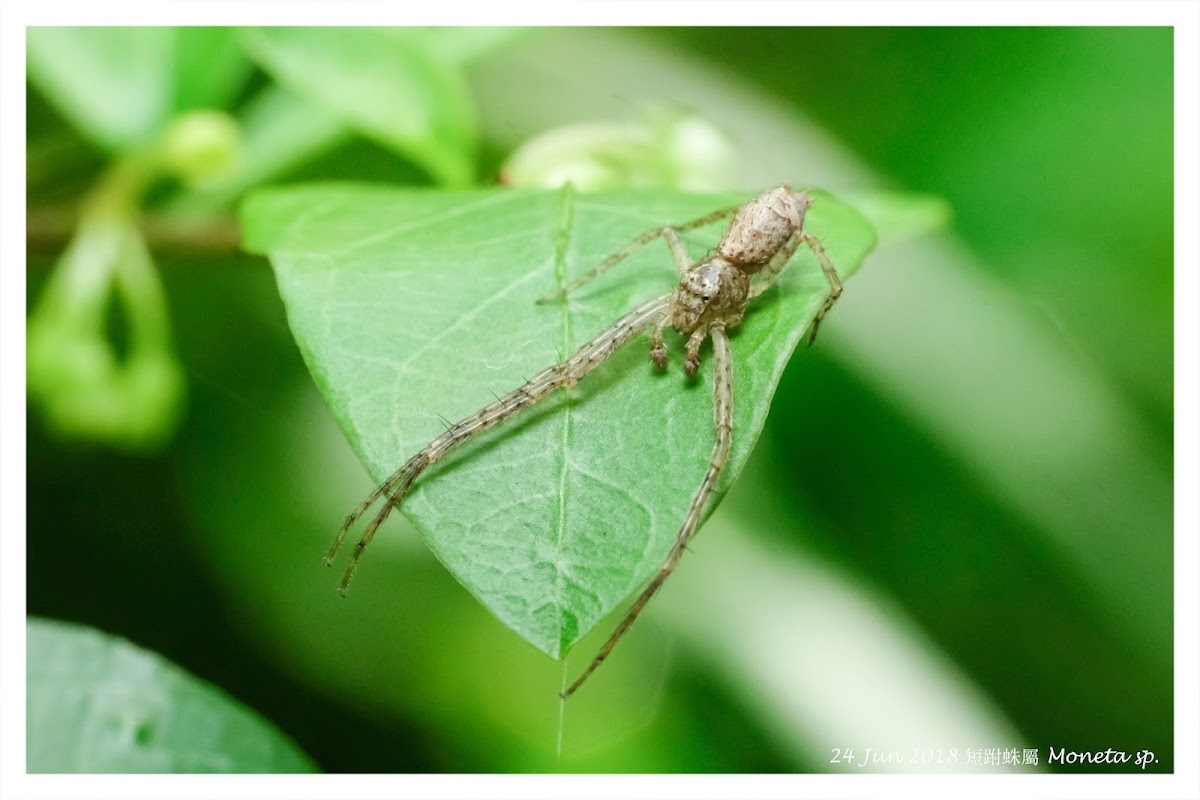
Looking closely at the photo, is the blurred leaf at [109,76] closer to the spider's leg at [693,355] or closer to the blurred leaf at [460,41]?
the blurred leaf at [460,41]

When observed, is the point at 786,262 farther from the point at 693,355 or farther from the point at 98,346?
the point at 98,346

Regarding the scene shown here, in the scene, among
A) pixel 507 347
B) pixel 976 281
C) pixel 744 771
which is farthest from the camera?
pixel 976 281

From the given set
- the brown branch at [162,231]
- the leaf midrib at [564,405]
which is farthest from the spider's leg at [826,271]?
the brown branch at [162,231]

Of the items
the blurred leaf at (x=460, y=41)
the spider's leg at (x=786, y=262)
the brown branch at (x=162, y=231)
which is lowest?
the brown branch at (x=162, y=231)

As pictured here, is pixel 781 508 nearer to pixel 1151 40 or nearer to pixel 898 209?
pixel 898 209

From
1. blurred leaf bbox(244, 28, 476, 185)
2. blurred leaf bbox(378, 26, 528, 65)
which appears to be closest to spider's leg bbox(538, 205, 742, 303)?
blurred leaf bbox(244, 28, 476, 185)

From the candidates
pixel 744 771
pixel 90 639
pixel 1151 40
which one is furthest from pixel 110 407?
pixel 1151 40

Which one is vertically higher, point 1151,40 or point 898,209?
point 1151,40
